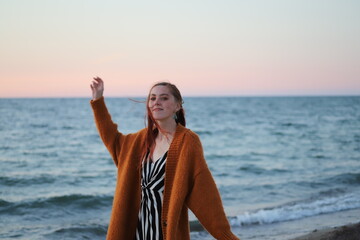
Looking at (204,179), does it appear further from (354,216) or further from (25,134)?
(25,134)

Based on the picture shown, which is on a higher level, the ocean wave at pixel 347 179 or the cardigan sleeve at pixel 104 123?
the cardigan sleeve at pixel 104 123

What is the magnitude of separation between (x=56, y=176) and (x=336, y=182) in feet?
25.4

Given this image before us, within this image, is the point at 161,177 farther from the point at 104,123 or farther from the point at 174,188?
the point at 104,123

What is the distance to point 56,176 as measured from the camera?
12.2 meters

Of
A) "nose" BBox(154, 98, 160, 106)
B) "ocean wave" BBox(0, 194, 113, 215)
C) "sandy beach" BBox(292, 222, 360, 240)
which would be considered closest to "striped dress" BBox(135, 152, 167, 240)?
"nose" BBox(154, 98, 160, 106)

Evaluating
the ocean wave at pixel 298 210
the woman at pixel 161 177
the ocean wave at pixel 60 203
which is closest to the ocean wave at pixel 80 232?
the ocean wave at pixel 60 203

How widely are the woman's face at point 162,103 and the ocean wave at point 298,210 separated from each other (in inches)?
208

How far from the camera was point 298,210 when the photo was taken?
8328mm

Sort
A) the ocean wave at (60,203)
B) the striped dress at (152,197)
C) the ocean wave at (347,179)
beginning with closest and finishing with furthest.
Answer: the striped dress at (152,197) < the ocean wave at (60,203) < the ocean wave at (347,179)

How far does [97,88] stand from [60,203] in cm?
693

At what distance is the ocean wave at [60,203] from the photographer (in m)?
8.61

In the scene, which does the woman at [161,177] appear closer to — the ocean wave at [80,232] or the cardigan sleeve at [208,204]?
the cardigan sleeve at [208,204]

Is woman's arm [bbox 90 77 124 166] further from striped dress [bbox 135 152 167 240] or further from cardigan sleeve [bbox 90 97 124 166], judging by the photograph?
striped dress [bbox 135 152 167 240]

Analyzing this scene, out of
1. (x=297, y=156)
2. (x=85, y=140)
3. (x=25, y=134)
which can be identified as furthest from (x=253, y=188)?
(x=25, y=134)
